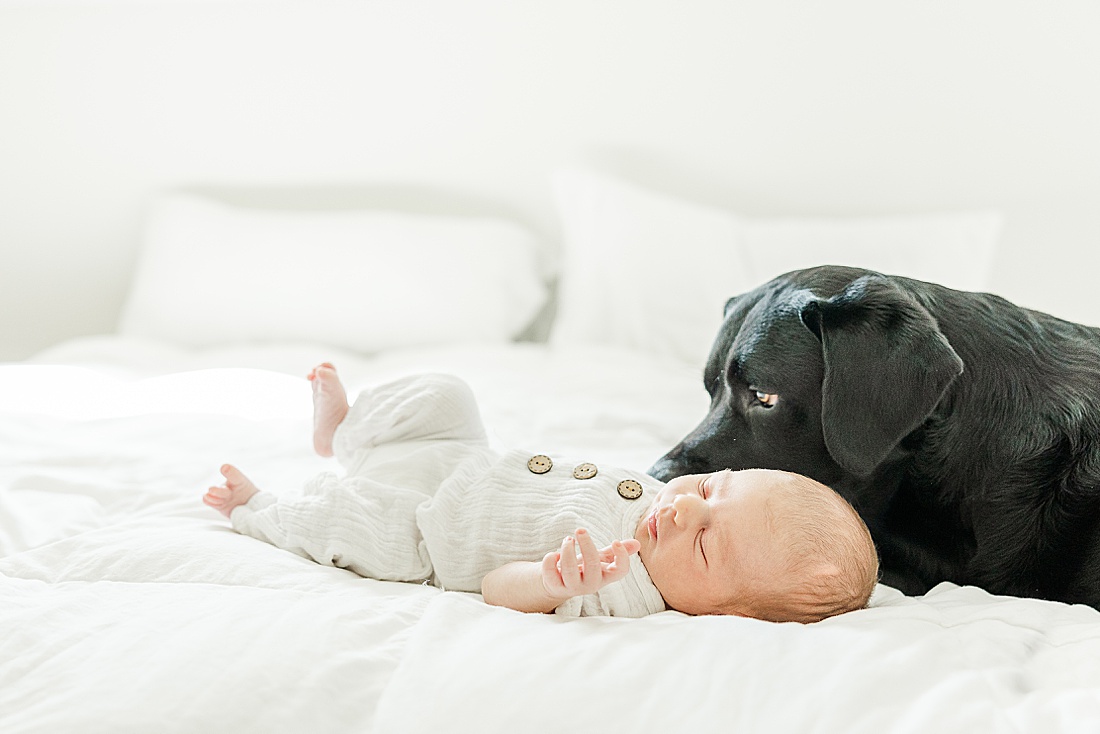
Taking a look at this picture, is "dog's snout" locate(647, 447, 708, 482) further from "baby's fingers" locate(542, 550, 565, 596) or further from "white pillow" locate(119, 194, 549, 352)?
"white pillow" locate(119, 194, 549, 352)

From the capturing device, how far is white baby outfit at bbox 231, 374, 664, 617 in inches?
43.8

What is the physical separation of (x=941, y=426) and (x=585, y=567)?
52 centimetres

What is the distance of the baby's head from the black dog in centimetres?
15

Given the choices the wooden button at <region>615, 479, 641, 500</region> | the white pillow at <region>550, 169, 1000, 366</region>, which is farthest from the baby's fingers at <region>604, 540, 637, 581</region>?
the white pillow at <region>550, 169, 1000, 366</region>

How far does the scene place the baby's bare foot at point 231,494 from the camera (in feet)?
4.27

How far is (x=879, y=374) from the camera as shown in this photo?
3.77 ft

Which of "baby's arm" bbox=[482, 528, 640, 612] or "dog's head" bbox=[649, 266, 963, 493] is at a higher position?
"dog's head" bbox=[649, 266, 963, 493]

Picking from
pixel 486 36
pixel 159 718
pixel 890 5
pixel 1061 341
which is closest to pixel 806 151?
pixel 890 5

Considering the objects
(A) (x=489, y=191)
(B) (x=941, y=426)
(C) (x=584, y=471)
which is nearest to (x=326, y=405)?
(C) (x=584, y=471)

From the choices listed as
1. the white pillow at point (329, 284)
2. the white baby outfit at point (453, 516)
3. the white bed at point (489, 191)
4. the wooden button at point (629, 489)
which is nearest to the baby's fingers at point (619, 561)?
the white baby outfit at point (453, 516)

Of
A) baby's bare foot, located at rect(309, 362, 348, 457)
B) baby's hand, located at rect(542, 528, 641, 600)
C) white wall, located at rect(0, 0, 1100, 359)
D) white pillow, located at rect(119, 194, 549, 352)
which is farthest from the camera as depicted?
white wall, located at rect(0, 0, 1100, 359)

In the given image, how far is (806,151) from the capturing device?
124 inches

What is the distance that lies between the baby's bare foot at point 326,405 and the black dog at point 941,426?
551 mm

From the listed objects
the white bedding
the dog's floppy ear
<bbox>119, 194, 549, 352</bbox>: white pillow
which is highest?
the dog's floppy ear
